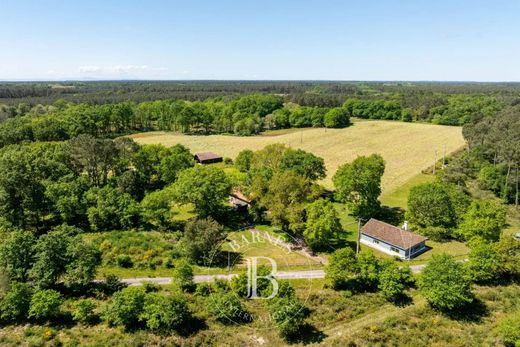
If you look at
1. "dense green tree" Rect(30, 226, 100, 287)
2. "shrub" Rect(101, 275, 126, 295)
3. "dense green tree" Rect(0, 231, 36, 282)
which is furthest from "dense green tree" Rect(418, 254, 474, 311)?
"dense green tree" Rect(0, 231, 36, 282)

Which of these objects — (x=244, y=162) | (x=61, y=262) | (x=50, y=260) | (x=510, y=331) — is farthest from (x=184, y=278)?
(x=244, y=162)

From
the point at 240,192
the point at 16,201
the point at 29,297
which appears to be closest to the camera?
the point at 29,297

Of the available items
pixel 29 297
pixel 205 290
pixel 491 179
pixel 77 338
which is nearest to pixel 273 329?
pixel 205 290

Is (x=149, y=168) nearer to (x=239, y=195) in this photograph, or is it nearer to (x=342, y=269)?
(x=239, y=195)

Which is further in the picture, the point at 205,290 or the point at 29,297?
the point at 205,290

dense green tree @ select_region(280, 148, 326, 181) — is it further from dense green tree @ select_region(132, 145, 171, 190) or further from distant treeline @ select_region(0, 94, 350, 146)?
distant treeline @ select_region(0, 94, 350, 146)

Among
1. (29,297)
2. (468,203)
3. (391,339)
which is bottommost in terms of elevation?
(391,339)

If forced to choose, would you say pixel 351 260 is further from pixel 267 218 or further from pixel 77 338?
pixel 77 338
